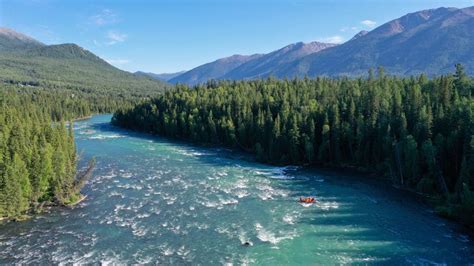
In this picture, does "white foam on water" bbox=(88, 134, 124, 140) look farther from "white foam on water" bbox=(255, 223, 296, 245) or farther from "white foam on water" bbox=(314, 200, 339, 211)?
"white foam on water" bbox=(255, 223, 296, 245)

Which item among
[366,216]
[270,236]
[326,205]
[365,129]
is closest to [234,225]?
[270,236]

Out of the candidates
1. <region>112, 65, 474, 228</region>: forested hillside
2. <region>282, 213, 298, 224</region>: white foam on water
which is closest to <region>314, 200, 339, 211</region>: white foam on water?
<region>282, 213, 298, 224</region>: white foam on water

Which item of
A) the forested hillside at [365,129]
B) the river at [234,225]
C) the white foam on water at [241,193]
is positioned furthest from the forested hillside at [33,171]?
the forested hillside at [365,129]

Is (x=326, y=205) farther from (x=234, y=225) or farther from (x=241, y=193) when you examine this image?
(x=234, y=225)

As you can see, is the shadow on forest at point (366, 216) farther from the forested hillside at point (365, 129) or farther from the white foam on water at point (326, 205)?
the forested hillside at point (365, 129)

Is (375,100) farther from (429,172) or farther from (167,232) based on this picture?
(167,232)

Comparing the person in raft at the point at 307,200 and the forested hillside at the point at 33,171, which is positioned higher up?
the forested hillside at the point at 33,171
